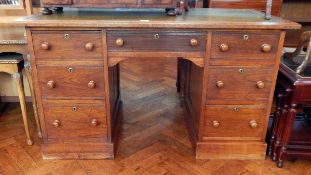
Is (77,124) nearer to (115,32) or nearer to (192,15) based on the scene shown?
(115,32)

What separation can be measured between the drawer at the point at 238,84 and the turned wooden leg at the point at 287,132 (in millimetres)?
141

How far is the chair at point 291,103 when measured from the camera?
1.40 metres

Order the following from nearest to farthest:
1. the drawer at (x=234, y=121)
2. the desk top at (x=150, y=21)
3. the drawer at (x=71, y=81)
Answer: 1. the desk top at (x=150, y=21)
2. the drawer at (x=71, y=81)
3. the drawer at (x=234, y=121)

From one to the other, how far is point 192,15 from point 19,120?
1473 millimetres

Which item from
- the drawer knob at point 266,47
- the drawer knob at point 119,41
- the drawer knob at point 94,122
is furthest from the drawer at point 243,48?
the drawer knob at point 94,122

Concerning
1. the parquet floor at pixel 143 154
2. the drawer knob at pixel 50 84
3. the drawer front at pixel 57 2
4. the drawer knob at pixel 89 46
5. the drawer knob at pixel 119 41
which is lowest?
the parquet floor at pixel 143 154

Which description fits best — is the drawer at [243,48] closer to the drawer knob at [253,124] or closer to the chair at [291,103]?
the chair at [291,103]

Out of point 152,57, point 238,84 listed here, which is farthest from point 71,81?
point 238,84

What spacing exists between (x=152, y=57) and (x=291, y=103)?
2.50 feet

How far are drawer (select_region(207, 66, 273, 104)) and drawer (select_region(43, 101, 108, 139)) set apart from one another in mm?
617

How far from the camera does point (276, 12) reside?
9.38 feet

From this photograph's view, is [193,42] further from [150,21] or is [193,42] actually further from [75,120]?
[75,120]

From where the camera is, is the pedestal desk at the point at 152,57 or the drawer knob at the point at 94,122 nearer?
the pedestal desk at the point at 152,57

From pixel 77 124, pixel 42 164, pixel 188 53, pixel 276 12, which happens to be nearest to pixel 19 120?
pixel 42 164
